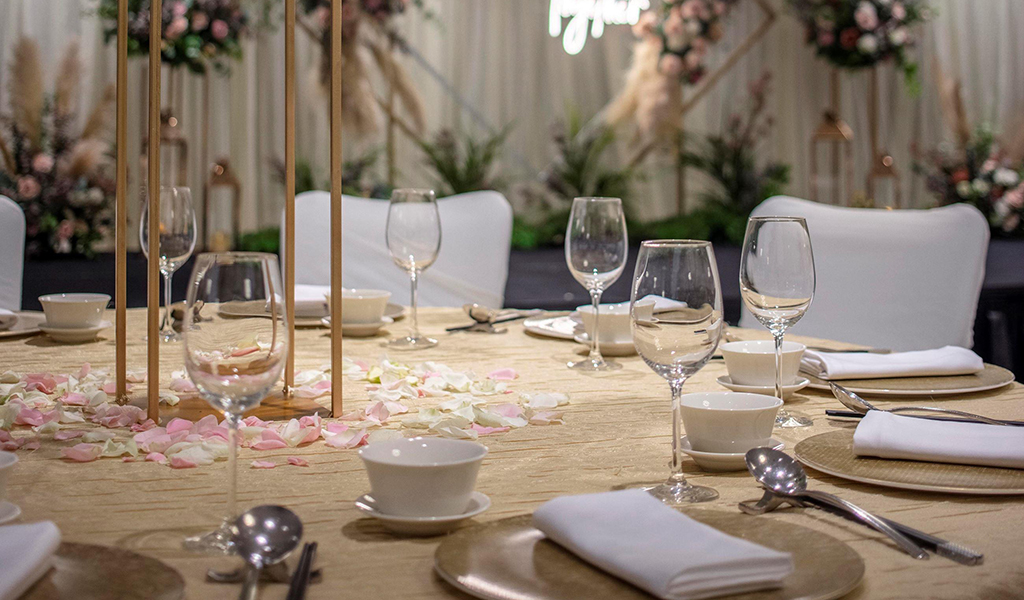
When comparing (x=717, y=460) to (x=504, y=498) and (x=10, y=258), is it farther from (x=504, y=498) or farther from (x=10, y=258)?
(x=10, y=258)

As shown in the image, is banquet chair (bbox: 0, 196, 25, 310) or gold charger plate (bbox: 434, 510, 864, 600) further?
banquet chair (bbox: 0, 196, 25, 310)

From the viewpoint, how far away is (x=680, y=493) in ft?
2.75

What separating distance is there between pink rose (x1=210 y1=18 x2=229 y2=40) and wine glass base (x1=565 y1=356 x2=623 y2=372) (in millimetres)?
3971

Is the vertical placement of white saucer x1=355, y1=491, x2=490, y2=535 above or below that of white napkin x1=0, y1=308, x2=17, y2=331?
below

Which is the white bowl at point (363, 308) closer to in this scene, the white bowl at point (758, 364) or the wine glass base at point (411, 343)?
the wine glass base at point (411, 343)

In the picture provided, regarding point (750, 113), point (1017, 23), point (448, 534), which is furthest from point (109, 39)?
point (1017, 23)

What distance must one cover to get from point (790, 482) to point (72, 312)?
4.37 ft

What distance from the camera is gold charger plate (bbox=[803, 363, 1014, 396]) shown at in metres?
1.28

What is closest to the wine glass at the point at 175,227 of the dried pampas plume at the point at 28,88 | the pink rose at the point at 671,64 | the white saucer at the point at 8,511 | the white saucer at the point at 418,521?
the white saucer at the point at 8,511

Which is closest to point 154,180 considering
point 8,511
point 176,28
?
point 8,511

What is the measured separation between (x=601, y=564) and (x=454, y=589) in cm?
10

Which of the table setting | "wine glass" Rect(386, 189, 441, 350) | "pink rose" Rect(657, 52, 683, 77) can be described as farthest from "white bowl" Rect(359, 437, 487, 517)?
"pink rose" Rect(657, 52, 683, 77)

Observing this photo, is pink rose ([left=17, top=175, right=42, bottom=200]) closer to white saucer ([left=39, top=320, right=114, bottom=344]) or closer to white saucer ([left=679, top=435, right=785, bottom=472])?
white saucer ([left=39, top=320, right=114, bottom=344])

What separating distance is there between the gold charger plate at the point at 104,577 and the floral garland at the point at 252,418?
0.28 meters
